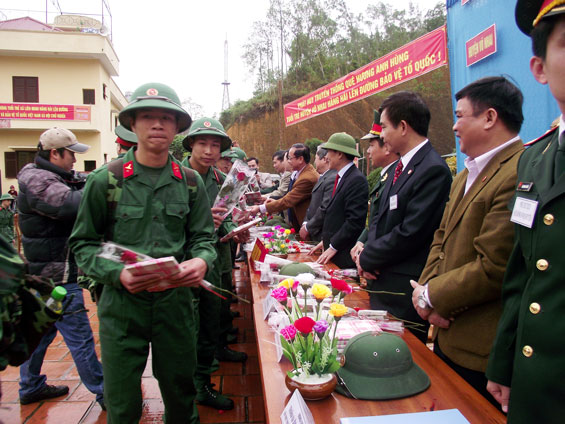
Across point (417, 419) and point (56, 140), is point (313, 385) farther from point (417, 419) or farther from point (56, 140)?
point (56, 140)

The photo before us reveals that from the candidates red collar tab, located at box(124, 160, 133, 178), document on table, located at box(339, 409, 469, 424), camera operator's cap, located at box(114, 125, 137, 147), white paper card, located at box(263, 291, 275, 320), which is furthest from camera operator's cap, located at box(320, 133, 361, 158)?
document on table, located at box(339, 409, 469, 424)

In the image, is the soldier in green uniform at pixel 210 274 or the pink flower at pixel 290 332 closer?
the pink flower at pixel 290 332

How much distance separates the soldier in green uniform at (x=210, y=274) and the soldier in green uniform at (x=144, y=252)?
0.62 meters

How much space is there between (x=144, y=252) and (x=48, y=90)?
23.1 metres

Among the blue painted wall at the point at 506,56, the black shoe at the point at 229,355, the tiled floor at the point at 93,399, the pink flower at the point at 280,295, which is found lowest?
the tiled floor at the point at 93,399

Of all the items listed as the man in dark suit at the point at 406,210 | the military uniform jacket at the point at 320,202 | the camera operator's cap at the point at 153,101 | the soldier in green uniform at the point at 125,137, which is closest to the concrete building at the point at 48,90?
the soldier in green uniform at the point at 125,137

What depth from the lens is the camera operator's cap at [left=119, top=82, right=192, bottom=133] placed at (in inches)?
72.9

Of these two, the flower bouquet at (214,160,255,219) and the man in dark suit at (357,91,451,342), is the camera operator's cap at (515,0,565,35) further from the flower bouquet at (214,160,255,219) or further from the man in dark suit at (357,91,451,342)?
the flower bouquet at (214,160,255,219)

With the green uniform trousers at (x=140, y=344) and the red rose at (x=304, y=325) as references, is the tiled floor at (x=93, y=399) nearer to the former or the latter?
the green uniform trousers at (x=140, y=344)

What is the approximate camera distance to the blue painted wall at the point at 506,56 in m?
3.22

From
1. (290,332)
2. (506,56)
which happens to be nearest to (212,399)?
(290,332)

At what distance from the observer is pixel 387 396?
1300 mm

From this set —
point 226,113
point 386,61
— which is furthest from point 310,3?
point 386,61

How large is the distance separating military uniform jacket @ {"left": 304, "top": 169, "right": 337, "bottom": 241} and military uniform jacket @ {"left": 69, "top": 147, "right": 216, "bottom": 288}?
2.15m
